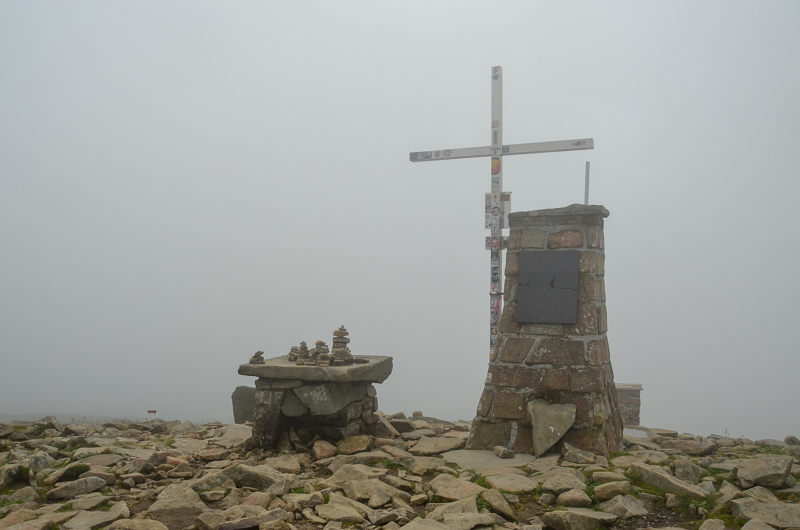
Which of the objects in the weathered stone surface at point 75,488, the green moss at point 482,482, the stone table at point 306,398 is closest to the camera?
the green moss at point 482,482

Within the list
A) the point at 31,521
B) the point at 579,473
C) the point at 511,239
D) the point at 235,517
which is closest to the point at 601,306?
the point at 511,239

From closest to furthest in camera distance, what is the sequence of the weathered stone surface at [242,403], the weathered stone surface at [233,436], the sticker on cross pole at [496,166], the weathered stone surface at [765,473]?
the weathered stone surface at [765,473] < the weathered stone surface at [233,436] < the sticker on cross pole at [496,166] < the weathered stone surface at [242,403]

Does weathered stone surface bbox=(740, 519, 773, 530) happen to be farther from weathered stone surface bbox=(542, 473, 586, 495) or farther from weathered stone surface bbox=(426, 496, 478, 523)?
weathered stone surface bbox=(426, 496, 478, 523)

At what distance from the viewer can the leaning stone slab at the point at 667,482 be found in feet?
14.9

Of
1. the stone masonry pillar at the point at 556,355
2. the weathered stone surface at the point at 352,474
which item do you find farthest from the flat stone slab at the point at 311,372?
the stone masonry pillar at the point at 556,355

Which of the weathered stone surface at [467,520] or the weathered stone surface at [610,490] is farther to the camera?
the weathered stone surface at [610,490]

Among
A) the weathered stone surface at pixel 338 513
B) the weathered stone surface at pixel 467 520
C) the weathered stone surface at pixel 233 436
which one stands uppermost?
the weathered stone surface at pixel 467 520

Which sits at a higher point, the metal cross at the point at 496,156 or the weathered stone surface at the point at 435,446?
the metal cross at the point at 496,156

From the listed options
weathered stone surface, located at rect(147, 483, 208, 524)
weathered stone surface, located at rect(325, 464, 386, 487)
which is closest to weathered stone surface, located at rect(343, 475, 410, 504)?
weathered stone surface, located at rect(325, 464, 386, 487)

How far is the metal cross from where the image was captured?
7.83 meters

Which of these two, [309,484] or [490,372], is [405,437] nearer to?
[490,372]

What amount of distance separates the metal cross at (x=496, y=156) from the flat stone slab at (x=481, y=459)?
1742 millimetres

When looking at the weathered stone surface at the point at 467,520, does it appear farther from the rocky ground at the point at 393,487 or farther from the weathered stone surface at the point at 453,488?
the weathered stone surface at the point at 453,488

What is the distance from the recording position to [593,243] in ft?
20.9
